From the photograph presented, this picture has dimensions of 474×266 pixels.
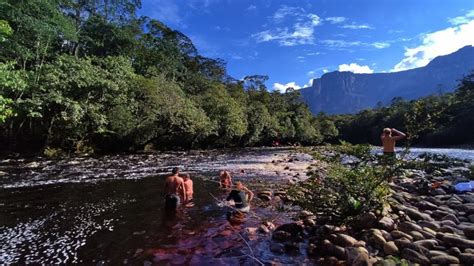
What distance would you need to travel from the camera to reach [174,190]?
1210cm

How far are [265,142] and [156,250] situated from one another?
207 ft

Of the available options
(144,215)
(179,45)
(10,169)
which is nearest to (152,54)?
(179,45)

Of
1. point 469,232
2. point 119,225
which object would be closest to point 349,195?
→ point 469,232

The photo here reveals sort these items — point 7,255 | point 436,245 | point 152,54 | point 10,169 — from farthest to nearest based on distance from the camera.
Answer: point 152,54, point 10,169, point 7,255, point 436,245

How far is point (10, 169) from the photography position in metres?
21.3

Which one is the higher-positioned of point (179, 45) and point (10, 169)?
point (179, 45)

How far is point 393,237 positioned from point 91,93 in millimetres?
31044

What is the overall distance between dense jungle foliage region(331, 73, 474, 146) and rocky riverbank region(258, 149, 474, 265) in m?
1.11

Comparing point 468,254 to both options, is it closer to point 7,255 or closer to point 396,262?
point 396,262

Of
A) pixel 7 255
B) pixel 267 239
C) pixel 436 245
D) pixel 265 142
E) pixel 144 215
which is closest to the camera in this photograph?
pixel 436 245

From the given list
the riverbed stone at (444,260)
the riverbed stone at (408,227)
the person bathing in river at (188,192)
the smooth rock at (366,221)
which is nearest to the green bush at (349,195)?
the smooth rock at (366,221)

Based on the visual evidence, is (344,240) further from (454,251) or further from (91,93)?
(91,93)

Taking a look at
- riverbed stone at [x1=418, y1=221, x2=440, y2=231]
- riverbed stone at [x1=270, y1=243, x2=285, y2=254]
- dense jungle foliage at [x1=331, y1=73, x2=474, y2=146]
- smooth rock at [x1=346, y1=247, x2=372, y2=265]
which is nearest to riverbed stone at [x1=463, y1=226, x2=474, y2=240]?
riverbed stone at [x1=418, y1=221, x2=440, y2=231]

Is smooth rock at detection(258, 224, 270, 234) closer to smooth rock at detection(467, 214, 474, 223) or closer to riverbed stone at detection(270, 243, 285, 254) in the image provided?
riverbed stone at detection(270, 243, 285, 254)
